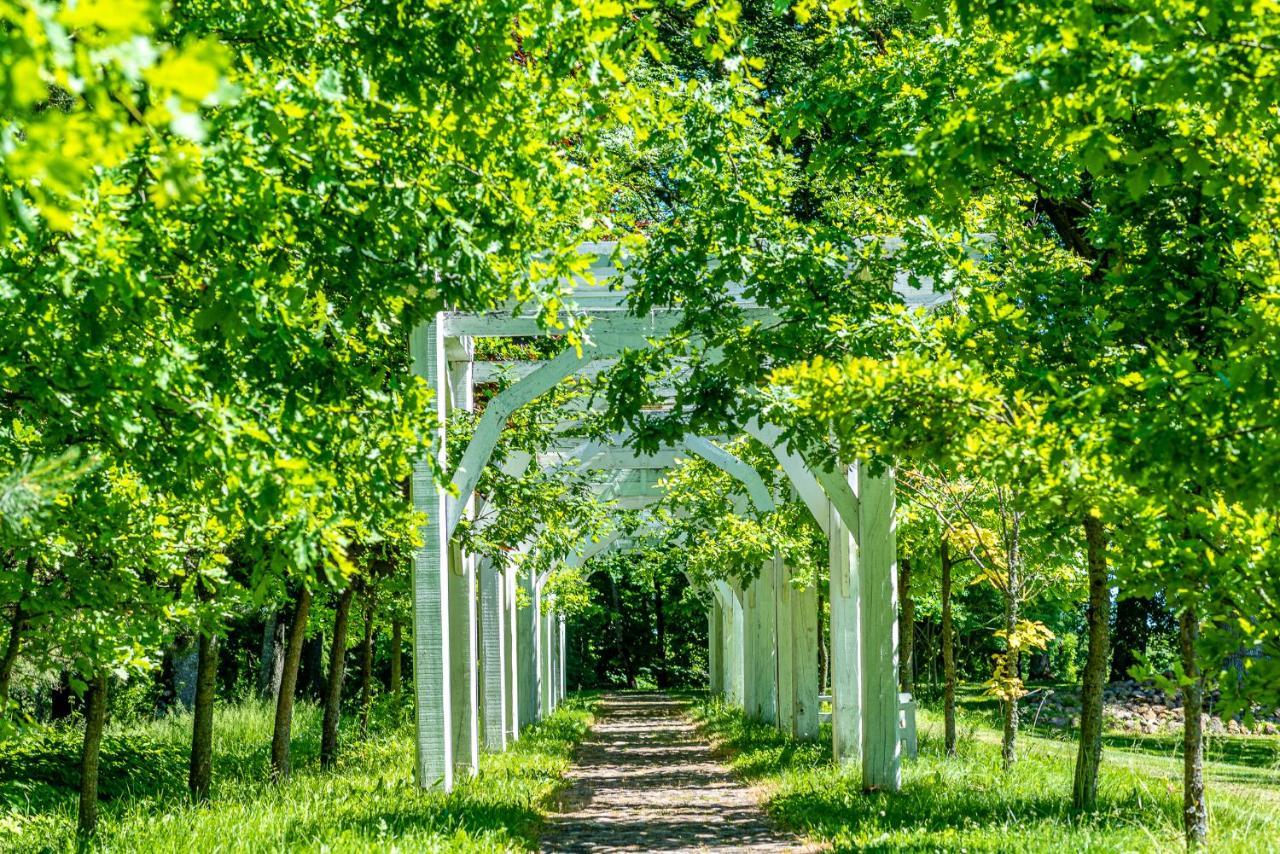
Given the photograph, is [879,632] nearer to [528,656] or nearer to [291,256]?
[291,256]

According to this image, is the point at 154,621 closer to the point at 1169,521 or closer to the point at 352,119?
the point at 352,119

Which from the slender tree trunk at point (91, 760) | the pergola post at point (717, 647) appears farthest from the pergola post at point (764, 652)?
the pergola post at point (717, 647)

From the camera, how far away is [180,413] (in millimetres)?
4270

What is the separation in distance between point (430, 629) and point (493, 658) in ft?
20.5

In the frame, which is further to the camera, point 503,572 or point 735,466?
point 735,466

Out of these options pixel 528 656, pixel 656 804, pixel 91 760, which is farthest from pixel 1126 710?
pixel 91 760

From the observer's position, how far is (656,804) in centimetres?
1203

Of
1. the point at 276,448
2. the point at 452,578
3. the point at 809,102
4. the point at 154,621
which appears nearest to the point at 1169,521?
the point at 276,448

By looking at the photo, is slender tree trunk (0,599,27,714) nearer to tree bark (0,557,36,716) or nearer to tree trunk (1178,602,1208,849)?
tree bark (0,557,36,716)

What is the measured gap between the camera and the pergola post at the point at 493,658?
1639 centimetres

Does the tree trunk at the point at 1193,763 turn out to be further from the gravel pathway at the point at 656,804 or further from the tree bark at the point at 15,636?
the tree bark at the point at 15,636

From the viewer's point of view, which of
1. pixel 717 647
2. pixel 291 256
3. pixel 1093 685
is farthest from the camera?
pixel 717 647

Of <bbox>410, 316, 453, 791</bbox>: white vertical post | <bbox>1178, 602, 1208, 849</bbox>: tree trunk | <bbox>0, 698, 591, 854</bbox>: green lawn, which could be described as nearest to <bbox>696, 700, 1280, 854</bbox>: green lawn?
<bbox>1178, 602, 1208, 849</bbox>: tree trunk

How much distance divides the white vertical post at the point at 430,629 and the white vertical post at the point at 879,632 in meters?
3.38
